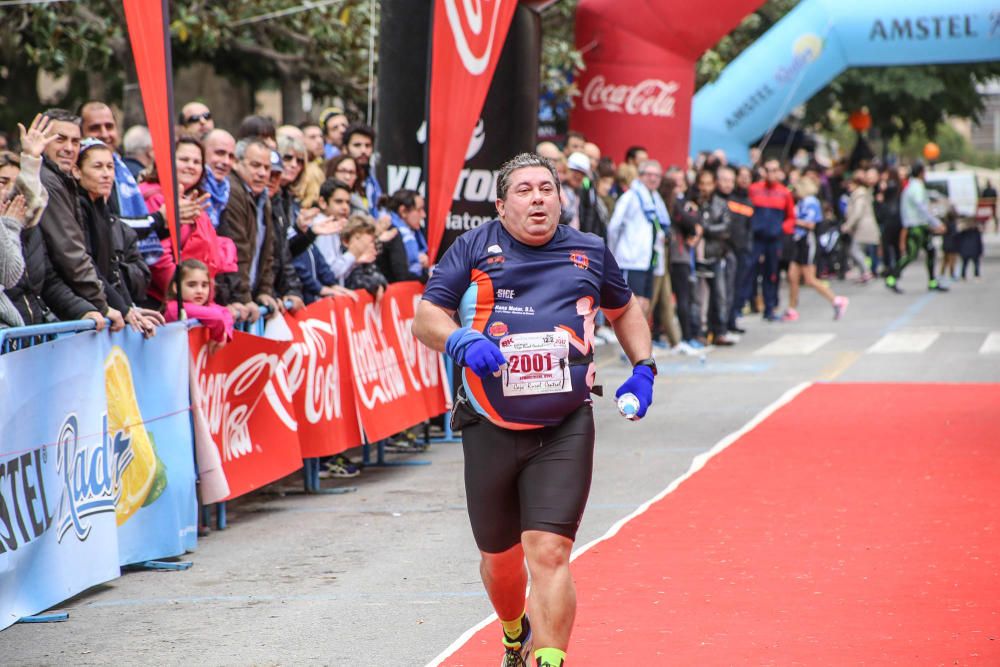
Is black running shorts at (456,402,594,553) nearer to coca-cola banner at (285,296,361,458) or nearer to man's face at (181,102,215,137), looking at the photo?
coca-cola banner at (285,296,361,458)

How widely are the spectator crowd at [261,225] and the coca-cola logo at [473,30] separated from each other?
1226 millimetres

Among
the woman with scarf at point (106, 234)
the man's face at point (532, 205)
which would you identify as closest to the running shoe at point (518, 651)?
the man's face at point (532, 205)

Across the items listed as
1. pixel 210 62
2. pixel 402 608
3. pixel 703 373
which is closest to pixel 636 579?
pixel 402 608

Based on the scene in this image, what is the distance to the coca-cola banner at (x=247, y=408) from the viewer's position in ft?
28.8

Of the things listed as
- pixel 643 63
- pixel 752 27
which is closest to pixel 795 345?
pixel 643 63

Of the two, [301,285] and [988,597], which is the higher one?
[301,285]

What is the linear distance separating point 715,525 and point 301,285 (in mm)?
3354

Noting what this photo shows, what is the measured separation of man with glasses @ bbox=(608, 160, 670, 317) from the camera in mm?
17172

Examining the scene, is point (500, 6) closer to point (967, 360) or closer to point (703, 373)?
point (703, 373)

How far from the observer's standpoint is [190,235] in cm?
916

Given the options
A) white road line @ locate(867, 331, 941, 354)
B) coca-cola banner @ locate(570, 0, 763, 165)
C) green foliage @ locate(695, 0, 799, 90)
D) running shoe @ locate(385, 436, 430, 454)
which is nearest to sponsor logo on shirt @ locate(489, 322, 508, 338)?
running shoe @ locate(385, 436, 430, 454)

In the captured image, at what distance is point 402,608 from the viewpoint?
701 cm

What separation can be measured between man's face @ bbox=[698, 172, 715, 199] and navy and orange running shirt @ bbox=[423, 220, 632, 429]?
1359 cm

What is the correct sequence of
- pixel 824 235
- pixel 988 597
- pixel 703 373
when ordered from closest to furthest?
pixel 988 597, pixel 703 373, pixel 824 235
